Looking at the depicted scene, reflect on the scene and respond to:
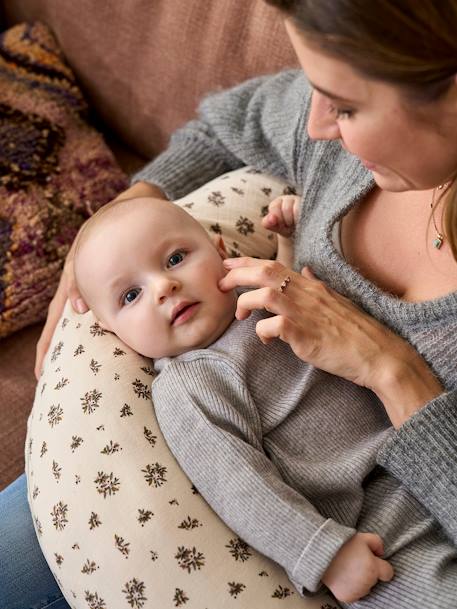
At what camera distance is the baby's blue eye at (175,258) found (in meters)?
1.16

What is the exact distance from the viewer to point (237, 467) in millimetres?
986

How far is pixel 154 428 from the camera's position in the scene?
3.54ft

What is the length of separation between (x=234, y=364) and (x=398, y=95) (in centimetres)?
45

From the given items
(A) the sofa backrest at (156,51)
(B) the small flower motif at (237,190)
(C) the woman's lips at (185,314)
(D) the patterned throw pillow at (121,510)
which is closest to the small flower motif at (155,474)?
(D) the patterned throw pillow at (121,510)

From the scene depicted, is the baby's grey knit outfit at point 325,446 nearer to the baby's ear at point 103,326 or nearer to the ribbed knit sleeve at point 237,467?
the ribbed knit sleeve at point 237,467

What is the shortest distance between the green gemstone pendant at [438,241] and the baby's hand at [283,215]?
294 millimetres

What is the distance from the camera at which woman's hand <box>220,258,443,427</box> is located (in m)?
1.02

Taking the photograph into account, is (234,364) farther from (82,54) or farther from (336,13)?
(82,54)

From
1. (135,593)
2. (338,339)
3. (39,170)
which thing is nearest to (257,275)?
(338,339)

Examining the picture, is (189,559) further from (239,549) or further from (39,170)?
(39,170)

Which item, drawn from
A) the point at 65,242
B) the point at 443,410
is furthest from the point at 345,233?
the point at 65,242

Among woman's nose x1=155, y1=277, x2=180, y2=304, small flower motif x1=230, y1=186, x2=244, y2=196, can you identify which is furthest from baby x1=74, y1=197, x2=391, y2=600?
small flower motif x1=230, y1=186, x2=244, y2=196

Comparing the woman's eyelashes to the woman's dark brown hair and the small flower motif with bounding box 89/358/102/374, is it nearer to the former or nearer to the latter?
the woman's dark brown hair

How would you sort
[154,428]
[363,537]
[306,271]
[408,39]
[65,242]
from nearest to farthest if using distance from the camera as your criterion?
1. [408,39]
2. [363,537]
3. [154,428]
4. [306,271]
5. [65,242]
